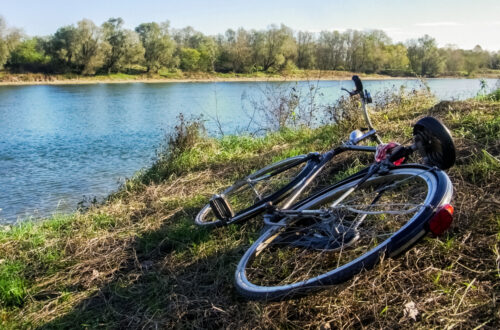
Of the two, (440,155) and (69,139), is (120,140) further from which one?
(440,155)

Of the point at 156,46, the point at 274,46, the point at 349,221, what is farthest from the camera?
the point at 156,46

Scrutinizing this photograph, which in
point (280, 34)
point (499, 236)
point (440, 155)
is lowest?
point (499, 236)

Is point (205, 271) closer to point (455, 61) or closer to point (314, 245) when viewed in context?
point (314, 245)

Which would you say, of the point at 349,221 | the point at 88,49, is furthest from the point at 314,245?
the point at 88,49

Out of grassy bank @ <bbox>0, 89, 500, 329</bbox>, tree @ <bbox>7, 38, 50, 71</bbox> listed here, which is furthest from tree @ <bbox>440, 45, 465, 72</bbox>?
tree @ <bbox>7, 38, 50, 71</bbox>

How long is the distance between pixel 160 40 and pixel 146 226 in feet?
219

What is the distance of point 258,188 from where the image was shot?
207 inches

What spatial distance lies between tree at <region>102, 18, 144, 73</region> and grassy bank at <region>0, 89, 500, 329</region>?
59806mm

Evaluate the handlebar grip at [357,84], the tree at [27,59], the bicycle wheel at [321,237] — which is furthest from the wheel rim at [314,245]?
the tree at [27,59]

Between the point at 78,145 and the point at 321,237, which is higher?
the point at 321,237

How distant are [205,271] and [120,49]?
63892mm

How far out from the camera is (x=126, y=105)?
26.8 m

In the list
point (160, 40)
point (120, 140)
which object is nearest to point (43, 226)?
point (120, 140)

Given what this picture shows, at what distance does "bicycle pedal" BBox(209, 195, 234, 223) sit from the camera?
3992mm
